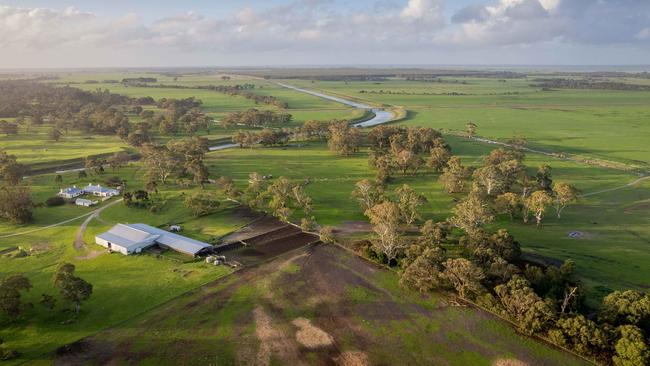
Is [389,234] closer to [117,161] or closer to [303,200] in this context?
[303,200]

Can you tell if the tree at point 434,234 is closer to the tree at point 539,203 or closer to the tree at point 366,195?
the tree at point 366,195

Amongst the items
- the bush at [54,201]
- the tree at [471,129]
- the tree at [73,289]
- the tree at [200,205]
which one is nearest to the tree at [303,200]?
the tree at [200,205]

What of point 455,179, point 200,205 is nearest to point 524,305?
point 455,179

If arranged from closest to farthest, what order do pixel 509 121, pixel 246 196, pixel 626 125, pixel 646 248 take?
pixel 646 248
pixel 246 196
pixel 626 125
pixel 509 121

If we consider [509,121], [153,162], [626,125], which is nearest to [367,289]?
[153,162]

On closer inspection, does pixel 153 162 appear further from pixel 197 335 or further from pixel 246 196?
pixel 197 335

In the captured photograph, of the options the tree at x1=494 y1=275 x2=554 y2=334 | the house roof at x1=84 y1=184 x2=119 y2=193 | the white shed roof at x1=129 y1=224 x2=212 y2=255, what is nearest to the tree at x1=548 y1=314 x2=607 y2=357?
the tree at x1=494 y1=275 x2=554 y2=334

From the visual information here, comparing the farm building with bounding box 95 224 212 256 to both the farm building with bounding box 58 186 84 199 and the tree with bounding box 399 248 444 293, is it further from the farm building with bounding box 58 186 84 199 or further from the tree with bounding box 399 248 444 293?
the tree with bounding box 399 248 444 293
